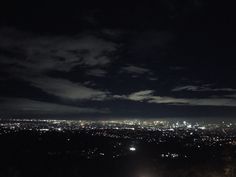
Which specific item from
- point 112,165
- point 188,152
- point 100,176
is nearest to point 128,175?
point 100,176

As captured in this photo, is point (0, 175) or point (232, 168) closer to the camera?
point (0, 175)

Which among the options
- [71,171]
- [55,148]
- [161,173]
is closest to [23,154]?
[55,148]

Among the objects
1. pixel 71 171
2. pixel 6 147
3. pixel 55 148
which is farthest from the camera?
pixel 55 148

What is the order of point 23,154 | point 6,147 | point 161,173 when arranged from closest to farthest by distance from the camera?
point 161,173, point 23,154, point 6,147

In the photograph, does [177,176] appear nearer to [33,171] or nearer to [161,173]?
[161,173]

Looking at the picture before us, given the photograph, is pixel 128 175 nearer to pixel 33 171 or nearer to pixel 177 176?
pixel 177 176

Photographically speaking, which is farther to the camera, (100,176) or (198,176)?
(100,176)

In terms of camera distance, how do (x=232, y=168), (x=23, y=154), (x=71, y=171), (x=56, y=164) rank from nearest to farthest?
(x=232, y=168), (x=71, y=171), (x=56, y=164), (x=23, y=154)

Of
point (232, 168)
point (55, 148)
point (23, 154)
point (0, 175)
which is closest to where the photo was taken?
point (0, 175)

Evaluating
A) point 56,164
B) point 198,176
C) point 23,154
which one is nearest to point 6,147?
point 23,154
